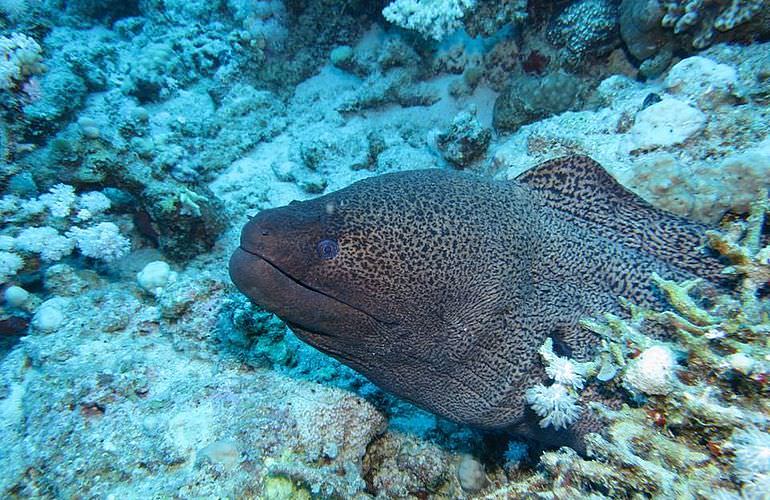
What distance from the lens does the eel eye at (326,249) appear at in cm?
227

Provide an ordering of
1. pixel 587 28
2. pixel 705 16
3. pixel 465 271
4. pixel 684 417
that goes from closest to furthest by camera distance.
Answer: pixel 684 417
pixel 465 271
pixel 705 16
pixel 587 28

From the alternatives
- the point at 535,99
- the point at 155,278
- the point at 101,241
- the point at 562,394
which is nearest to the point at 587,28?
the point at 535,99

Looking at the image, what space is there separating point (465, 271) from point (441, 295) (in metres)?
0.21

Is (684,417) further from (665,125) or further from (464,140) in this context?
(464,140)

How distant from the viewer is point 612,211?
3.12m

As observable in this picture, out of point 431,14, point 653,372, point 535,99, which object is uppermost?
point 431,14

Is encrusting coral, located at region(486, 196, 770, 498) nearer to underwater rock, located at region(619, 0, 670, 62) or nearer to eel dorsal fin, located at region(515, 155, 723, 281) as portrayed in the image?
eel dorsal fin, located at region(515, 155, 723, 281)

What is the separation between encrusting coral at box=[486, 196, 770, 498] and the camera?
1.45 m

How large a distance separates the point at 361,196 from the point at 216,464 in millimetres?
1794

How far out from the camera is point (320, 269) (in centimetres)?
227

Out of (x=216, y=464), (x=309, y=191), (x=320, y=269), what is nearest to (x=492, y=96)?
(x=309, y=191)

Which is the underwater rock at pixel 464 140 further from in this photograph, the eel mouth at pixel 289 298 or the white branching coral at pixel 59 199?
the white branching coral at pixel 59 199

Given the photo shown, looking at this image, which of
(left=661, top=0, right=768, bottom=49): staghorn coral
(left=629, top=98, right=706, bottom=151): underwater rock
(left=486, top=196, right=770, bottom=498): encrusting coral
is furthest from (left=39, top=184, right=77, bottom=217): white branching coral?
(left=661, top=0, right=768, bottom=49): staghorn coral

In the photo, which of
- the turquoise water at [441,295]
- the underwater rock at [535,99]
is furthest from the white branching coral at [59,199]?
the underwater rock at [535,99]
